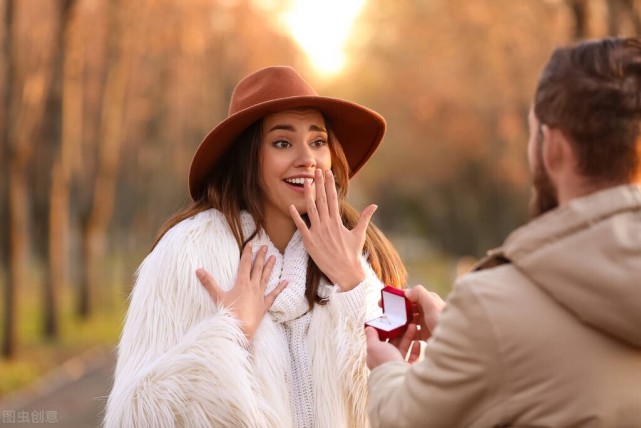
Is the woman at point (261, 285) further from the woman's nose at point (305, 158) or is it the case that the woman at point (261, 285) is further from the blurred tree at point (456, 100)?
the blurred tree at point (456, 100)

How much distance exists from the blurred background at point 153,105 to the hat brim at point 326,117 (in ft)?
2.62

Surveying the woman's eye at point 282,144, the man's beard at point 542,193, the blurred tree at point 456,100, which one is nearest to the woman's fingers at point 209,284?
the woman's eye at point 282,144

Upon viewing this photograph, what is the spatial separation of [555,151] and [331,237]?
1.44 meters

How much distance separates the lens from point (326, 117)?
155 inches

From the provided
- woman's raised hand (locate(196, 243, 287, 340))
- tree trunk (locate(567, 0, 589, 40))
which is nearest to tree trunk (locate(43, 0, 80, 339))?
tree trunk (locate(567, 0, 589, 40))

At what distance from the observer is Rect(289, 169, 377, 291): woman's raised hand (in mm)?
3570

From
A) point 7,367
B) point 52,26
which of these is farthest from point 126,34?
point 7,367

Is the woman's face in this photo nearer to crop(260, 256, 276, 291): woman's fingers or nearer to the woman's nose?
the woman's nose

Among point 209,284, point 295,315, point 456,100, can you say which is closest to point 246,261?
point 209,284

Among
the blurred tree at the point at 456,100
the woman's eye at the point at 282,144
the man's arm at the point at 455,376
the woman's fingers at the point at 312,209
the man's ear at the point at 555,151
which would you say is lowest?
the man's arm at the point at 455,376

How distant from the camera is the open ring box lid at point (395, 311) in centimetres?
301

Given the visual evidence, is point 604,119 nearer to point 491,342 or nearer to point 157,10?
point 491,342

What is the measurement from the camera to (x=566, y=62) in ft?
7.37

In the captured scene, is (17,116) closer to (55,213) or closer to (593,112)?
(55,213)
